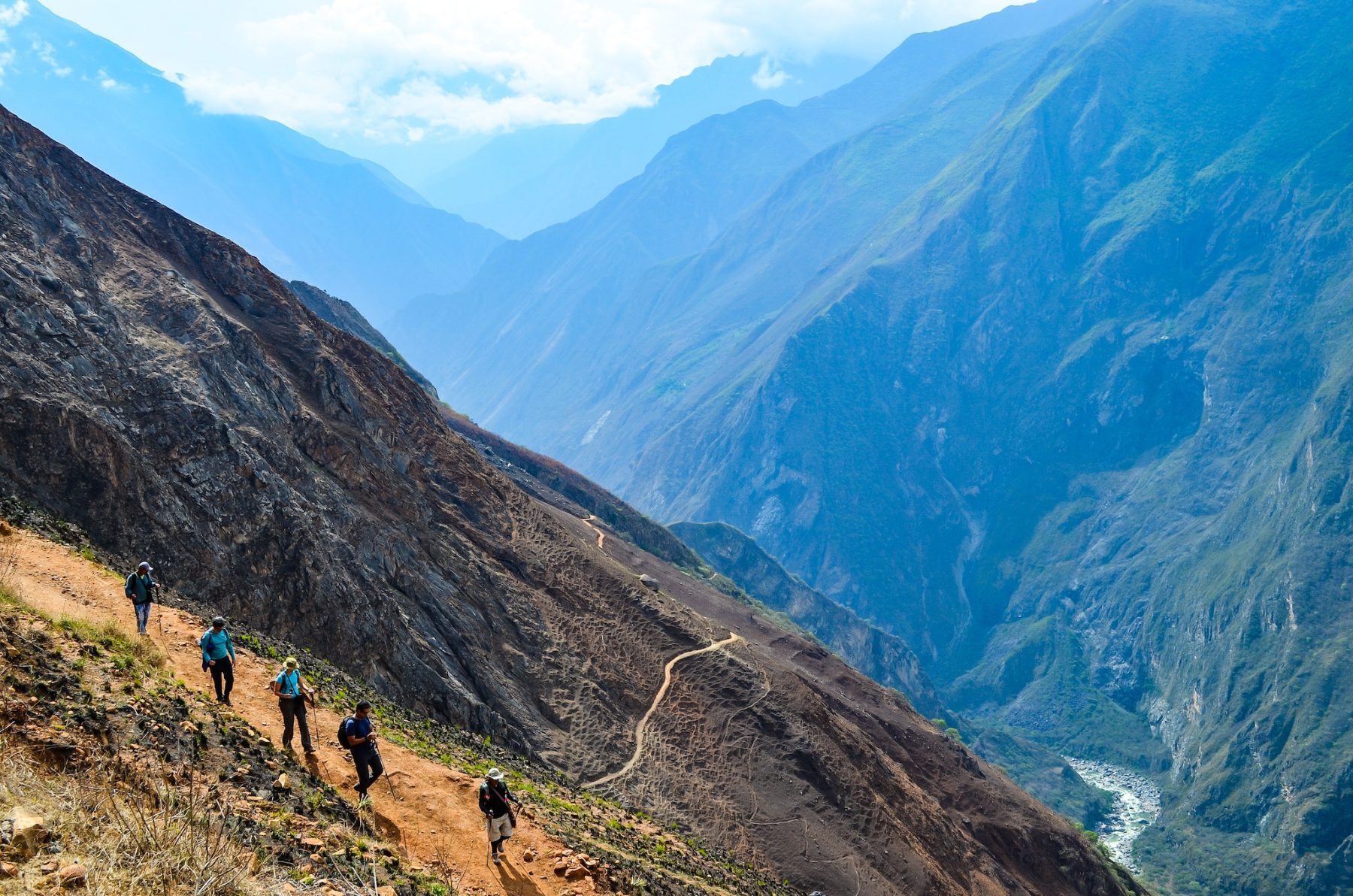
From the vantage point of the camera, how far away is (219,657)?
15.5m

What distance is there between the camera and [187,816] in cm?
894

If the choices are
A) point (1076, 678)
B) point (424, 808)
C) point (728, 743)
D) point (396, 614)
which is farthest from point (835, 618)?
point (424, 808)

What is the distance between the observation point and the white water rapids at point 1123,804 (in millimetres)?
99188

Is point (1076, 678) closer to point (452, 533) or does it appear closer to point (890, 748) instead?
point (890, 748)

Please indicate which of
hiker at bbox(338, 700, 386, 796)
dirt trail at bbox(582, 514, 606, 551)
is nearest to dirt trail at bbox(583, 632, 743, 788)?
dirt trail at bbox(582, 514, 606, 551)

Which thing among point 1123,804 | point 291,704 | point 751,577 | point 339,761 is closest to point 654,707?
point 339,761

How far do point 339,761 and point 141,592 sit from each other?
4671 millimetres

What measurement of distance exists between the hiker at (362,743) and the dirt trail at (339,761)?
536mm

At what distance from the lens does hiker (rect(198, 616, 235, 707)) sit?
50.6 feet

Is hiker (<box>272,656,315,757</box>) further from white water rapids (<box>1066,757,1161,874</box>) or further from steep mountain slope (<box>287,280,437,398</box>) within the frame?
white water rapids (<box>1066,757,1161,874</box>)

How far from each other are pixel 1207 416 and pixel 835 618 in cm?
7847

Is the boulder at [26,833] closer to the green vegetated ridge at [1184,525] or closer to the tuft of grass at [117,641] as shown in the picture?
the tuft of grass at [117,641]

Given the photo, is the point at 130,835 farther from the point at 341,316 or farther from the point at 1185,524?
the point at 1185,524

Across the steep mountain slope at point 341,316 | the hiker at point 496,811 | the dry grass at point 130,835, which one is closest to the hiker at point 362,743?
the hiker at point 496,811
